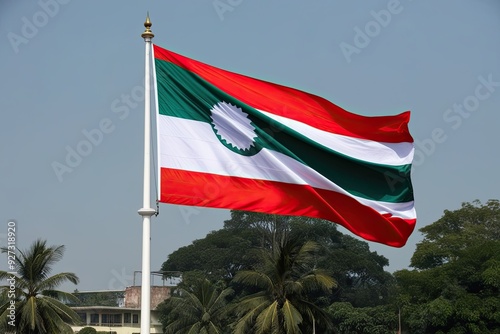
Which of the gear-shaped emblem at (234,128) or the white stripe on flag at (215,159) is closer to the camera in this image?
the white stripe on flag at (215,159)

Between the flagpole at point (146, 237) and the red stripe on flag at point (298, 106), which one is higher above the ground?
the red stripe on flag at point (298, 106)

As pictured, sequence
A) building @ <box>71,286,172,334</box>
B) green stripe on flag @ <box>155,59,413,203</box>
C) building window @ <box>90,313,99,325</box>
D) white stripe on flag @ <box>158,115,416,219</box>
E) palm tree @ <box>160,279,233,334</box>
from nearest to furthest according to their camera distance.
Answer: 1. white stripe on flag @ <box>158,115,416,219</box>
2. green stripe on flag @ <box>155,59,413,203</box>
3. palm tree @ <box>160,279,233,334</box>
4. building @ <box>71,286,172,334</box>
5. building window @ <box>90,313,99,325</box>

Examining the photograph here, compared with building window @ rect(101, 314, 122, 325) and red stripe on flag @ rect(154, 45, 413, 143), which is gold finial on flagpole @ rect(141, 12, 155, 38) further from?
building window @ rect(101, 314, 122, 325)

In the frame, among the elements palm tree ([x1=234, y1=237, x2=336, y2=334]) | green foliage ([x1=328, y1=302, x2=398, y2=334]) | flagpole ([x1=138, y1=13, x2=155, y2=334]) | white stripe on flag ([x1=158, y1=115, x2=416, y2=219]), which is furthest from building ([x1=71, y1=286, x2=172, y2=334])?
flagpole ([x1=138, y1=13, x2=155, y2=334])

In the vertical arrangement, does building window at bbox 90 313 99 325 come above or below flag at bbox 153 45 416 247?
above

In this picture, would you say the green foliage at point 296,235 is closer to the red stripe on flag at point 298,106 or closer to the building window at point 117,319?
the building window at point 117,319

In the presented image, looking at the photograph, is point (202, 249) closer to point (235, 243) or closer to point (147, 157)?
point (235, 243)

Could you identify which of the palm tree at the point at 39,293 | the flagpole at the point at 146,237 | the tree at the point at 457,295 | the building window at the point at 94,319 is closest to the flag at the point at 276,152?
the flagpole at the point at 146,237
